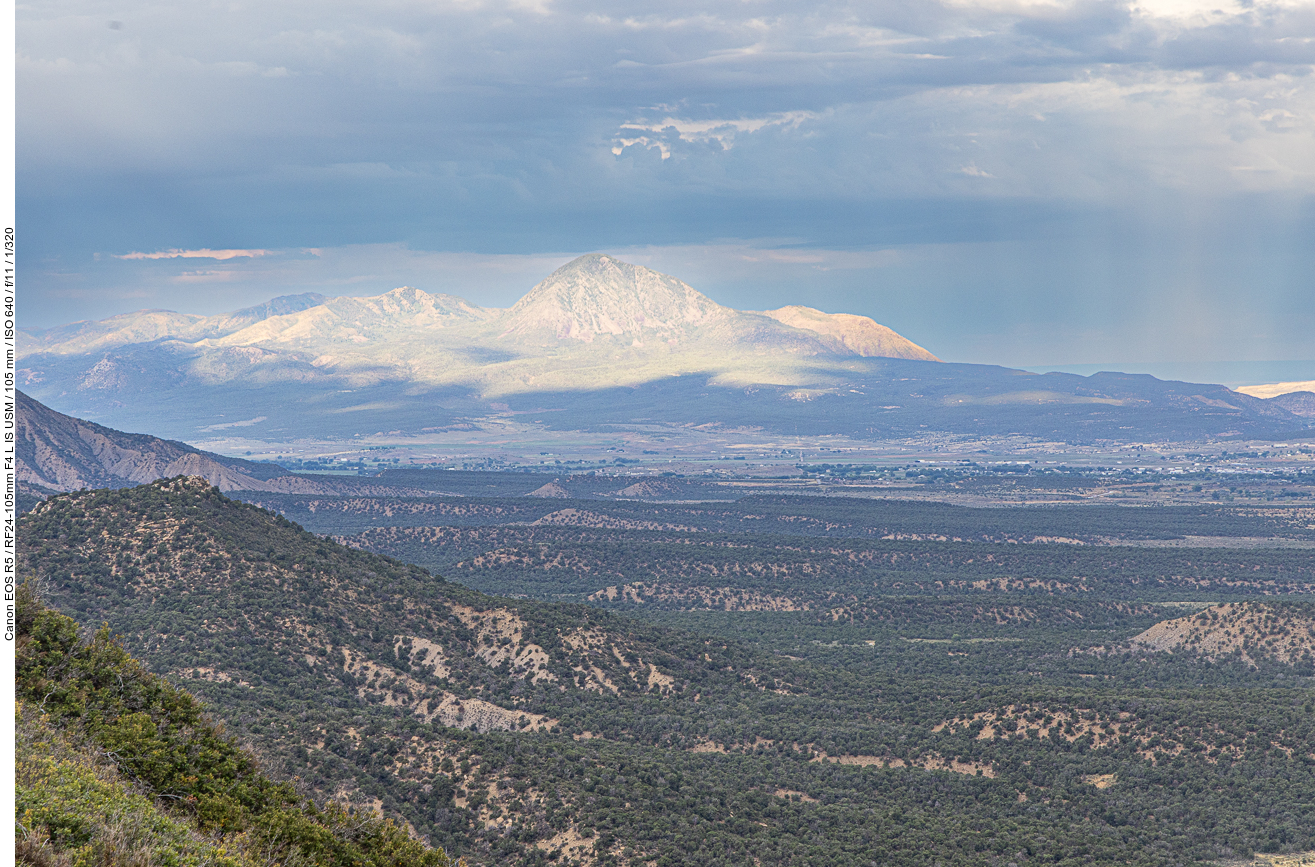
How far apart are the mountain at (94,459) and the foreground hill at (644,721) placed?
108m

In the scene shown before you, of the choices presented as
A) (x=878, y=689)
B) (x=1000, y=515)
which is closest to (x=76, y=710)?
(x=878, y=689)

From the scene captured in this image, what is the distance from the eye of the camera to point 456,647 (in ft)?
→ 202

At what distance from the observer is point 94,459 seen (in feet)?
591

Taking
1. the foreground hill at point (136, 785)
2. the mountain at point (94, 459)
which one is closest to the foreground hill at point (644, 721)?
the foreground hill at point (136, 785)

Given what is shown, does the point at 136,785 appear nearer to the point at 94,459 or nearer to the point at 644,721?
the point at 644,721

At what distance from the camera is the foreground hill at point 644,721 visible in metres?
38.6

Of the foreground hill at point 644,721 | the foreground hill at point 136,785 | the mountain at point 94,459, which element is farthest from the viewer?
the mountain at point 94,459

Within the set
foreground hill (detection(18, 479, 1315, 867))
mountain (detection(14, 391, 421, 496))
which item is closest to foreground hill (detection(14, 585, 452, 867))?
foreground hill (detection(18, 479, 1315, 867))

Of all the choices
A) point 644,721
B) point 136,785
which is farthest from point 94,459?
point 136,785

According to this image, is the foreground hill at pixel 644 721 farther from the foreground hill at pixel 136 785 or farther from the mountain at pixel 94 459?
the mountain at pixel 94 459

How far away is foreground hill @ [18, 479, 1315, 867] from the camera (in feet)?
127

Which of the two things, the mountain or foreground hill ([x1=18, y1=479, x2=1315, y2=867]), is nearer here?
foreground hill ([x1=18, y1=479, x2=1315, y2=867])

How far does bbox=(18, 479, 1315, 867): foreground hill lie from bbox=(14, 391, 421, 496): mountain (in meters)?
108

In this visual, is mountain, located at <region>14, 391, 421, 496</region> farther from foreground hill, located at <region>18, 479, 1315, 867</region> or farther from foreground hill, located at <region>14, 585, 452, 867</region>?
foreground hill, located at <region>14, 585, 452, 867</region>
